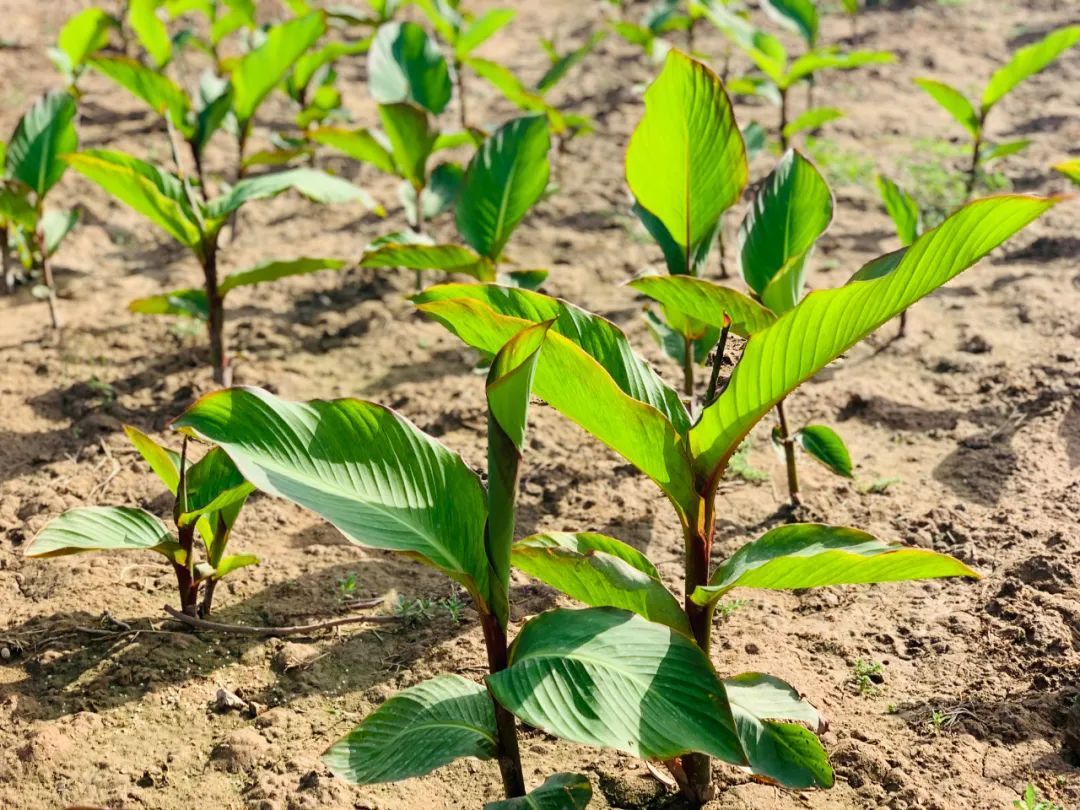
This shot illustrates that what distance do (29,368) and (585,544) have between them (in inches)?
94.5

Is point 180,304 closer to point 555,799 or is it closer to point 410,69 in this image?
point 410,69

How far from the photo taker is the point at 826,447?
8.80 ft

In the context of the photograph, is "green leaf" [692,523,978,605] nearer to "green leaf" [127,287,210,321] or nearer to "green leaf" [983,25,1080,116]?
"green leaf" [127,287,210,321]

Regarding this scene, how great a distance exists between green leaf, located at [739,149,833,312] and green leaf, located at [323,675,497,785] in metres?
1.16

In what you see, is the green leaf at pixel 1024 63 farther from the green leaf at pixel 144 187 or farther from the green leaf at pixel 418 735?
the green leaf at pixel 418 735

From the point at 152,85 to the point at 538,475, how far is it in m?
2.14

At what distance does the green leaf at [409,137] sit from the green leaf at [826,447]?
1.77m

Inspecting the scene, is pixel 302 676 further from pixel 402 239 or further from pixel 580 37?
pixel 580 37

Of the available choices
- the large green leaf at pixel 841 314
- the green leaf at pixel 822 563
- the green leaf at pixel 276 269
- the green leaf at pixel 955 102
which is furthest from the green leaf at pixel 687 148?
the green leaf at pixel 955 102

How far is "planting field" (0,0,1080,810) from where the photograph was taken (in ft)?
5.43

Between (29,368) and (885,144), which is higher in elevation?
(885,144)

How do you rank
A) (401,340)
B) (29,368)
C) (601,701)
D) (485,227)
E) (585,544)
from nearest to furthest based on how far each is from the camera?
(601,701) → (585,544) → (485,227) → (29,368) → (401,340)

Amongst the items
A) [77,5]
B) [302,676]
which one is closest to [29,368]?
[302,676]

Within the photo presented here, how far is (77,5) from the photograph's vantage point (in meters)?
7.06
